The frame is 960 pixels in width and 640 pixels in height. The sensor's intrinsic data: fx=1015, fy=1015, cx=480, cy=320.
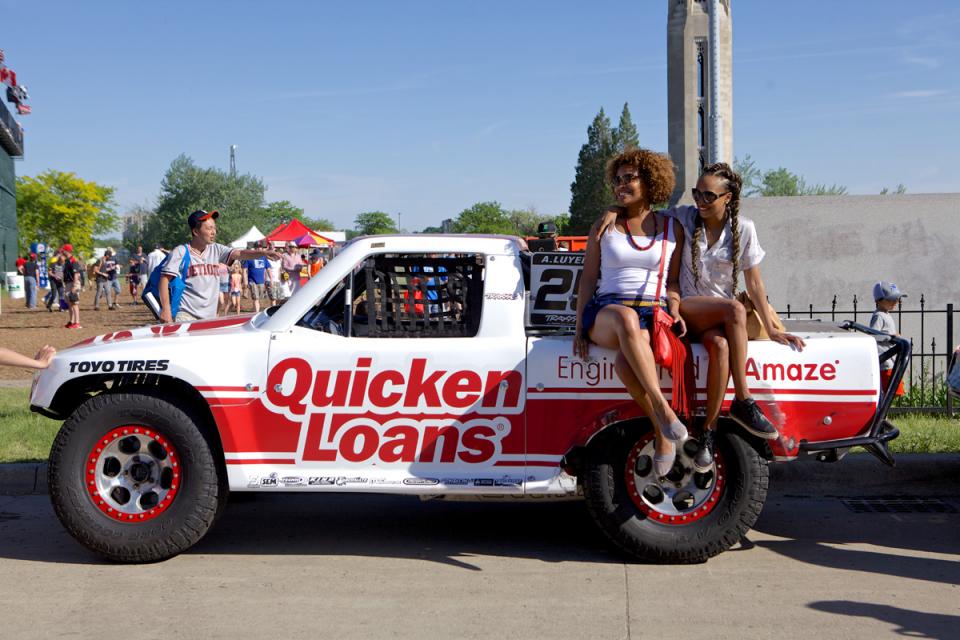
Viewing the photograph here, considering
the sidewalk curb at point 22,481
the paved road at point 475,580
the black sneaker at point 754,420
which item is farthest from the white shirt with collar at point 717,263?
the sidewalk curb at point 22,481

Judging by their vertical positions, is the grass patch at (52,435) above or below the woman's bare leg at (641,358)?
below

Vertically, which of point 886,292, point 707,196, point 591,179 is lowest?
point 886,292

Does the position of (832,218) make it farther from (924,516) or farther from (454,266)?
(454,266)

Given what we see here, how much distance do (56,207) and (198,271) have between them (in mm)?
78279

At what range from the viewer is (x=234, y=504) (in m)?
6.97

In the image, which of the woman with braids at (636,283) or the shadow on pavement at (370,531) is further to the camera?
the shadow on pavement at (370,531)

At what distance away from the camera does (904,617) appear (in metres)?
4.57

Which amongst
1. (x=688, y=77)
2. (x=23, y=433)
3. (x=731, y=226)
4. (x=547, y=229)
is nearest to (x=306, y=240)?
(x=688, y=77)

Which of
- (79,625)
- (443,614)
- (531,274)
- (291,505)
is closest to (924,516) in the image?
(531,274)

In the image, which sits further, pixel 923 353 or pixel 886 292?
pixel 923 353

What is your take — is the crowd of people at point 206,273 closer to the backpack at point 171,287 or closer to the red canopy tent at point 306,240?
the backpack at point 171,287

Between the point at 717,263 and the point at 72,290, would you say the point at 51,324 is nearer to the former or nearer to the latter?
the point at 72,290

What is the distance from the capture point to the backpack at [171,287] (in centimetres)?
733

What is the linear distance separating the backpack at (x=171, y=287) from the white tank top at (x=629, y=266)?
3.37 meters
